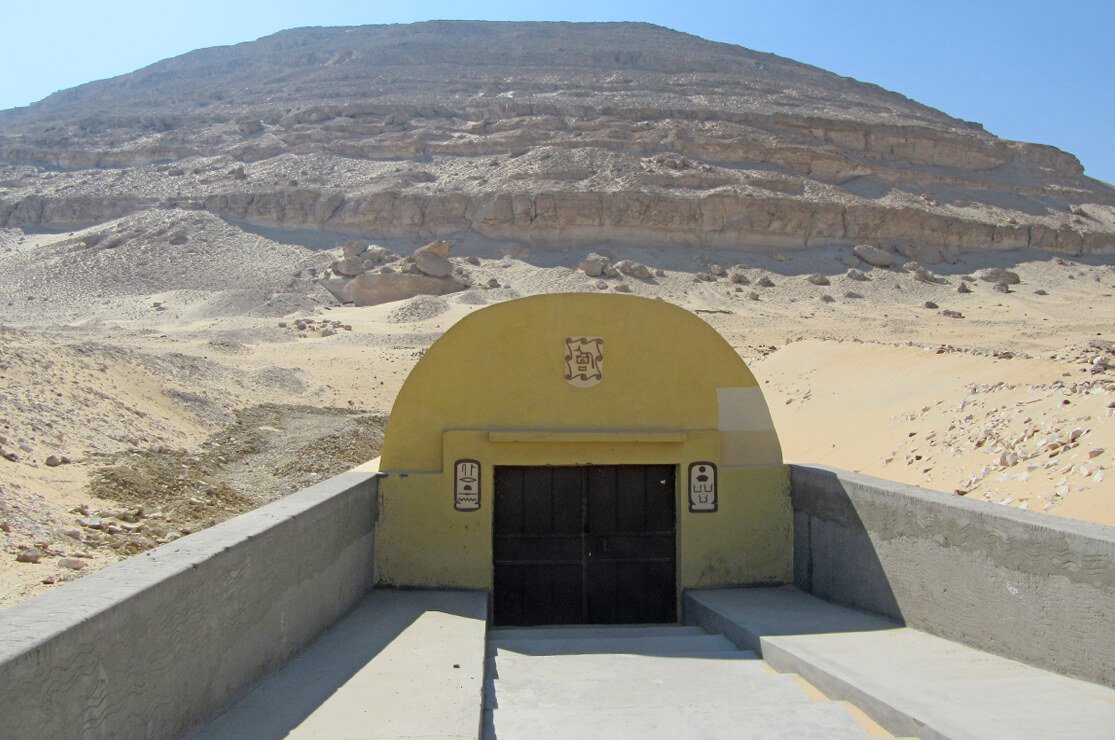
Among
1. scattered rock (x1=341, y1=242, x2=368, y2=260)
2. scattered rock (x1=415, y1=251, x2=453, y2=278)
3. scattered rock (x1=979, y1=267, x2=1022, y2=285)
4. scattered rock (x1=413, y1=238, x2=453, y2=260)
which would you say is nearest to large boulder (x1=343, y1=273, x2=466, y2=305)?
scattered rock (x1=415, y1=251, x2=453, y2=278)

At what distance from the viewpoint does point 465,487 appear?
7.84m

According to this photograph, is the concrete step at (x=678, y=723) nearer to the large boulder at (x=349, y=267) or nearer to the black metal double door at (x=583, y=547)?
the black metal double door at (x=583, y=547)

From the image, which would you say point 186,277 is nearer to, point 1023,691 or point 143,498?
point 143,498

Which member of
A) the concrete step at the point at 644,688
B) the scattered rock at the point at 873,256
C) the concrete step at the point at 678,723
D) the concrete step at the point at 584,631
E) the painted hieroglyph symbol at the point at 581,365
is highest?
the scattered rock at the point at 873,256

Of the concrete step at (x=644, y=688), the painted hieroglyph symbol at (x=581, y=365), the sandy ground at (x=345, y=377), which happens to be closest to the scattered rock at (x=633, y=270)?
the sandy ground at (x=345, y=377)

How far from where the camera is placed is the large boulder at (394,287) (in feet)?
131

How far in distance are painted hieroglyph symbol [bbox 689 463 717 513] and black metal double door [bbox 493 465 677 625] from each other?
0.21m

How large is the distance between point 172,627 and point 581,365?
454cm

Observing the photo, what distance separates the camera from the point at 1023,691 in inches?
185

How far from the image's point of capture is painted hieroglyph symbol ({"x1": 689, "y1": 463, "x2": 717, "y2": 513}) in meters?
8.04

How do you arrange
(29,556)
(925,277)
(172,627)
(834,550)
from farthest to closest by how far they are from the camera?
(925,277) → (29,556) → (834,550) → (172,627)

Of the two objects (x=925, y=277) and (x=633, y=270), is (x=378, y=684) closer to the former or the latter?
(x=633, y=270)

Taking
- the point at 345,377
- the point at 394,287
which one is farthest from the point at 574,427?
the point at 394,287

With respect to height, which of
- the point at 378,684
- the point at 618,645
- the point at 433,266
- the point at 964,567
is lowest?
the point at 618,645
